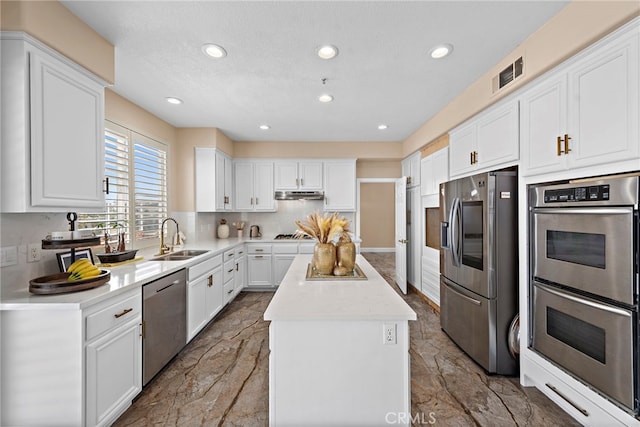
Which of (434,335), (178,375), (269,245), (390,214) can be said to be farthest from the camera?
(390,214)

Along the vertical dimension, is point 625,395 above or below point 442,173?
below

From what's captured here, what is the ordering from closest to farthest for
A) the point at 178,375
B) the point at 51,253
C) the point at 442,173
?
1. the point at 51,253
2. the point at 178,375
3. the point at 442,173

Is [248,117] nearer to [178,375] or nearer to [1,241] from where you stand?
[1,241]

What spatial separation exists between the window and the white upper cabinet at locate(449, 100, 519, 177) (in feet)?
11.4

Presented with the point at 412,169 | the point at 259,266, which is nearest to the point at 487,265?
the point at 412,169

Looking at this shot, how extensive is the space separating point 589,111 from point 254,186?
4.31 m

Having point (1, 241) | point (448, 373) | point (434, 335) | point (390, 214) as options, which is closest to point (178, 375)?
point (1, 241)

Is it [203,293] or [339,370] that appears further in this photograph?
[203,293]

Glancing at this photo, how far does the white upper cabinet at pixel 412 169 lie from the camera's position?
429 cm

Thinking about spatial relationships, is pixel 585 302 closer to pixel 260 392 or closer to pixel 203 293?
pixel 260 392

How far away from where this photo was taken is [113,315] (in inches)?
67.1

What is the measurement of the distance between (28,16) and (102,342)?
6.15 ft

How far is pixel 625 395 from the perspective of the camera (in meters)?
1.42

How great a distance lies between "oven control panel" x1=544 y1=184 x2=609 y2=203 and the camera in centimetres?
152
